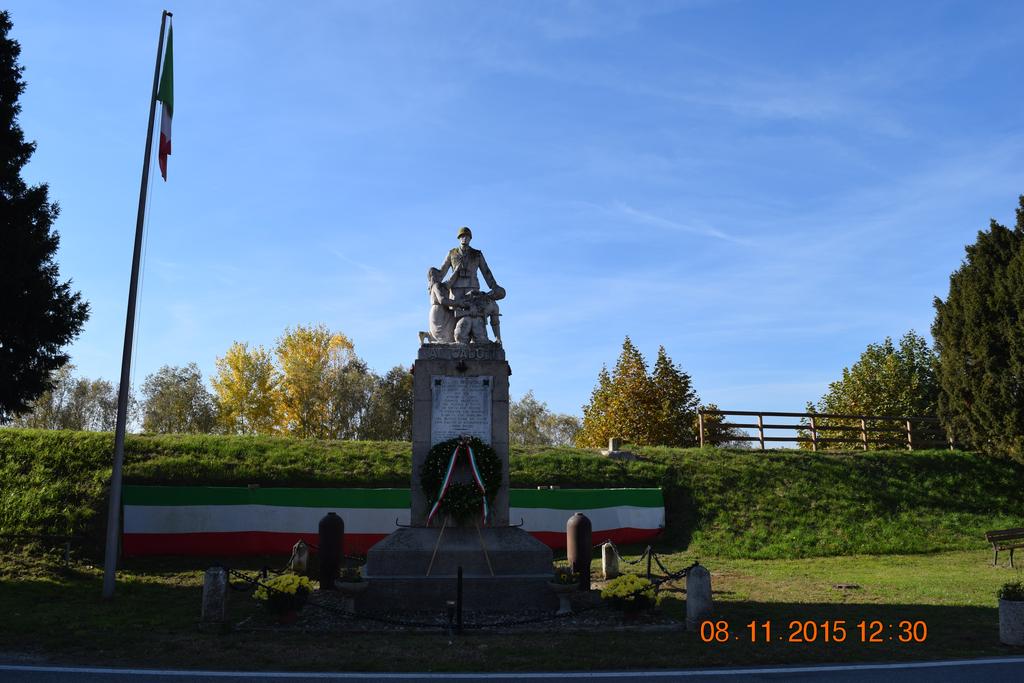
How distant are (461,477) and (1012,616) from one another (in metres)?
8.18

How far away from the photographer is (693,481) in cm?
2397

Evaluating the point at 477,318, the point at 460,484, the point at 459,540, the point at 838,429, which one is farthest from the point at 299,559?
the point at 838,429

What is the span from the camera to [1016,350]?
26734 mm

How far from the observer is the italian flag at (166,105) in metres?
15.1

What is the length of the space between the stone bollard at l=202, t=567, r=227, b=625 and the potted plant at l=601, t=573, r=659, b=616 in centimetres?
564

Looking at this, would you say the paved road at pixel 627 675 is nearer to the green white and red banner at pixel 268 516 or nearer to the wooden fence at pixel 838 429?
the green white and red banner at pixel 268 516

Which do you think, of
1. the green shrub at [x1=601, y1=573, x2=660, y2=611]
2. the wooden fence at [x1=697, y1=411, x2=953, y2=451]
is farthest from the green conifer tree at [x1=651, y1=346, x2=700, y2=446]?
the green shrub at [x1=601, y1=573, x2=660, y2=611]

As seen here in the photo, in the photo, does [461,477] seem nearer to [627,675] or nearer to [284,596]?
[284,596]

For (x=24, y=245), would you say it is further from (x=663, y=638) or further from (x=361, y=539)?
(x=663, y=638)

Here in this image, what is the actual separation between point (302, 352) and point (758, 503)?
34.5m

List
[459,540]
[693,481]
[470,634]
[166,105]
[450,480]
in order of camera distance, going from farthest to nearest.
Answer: [693,481] < [166,105] < [450,480] < [459,540] < [470,634]

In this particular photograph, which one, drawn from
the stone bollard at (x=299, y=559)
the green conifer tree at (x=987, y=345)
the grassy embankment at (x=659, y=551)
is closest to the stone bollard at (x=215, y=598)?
the grassy embankment at (x=659, y=551)

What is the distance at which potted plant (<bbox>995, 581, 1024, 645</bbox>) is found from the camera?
387 inches

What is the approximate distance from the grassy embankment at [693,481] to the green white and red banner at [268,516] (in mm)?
1414
